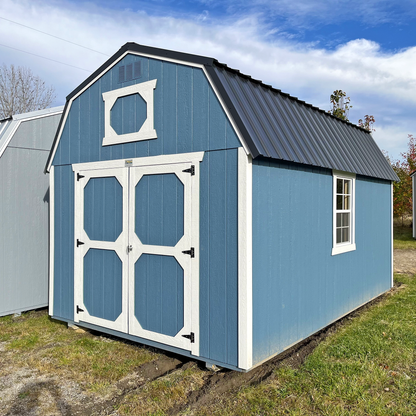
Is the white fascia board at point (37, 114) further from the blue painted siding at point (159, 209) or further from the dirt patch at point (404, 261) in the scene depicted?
the dirt patch at point (404, 261)

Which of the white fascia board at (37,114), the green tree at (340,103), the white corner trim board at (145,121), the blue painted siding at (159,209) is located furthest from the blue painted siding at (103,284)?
the green tree at (340,103)

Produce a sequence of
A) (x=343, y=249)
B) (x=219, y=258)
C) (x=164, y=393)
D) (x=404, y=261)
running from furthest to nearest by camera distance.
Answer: (x=404, y=261) → (x=343, y=249) → (x=219, y=258) → (x=164, y=393)

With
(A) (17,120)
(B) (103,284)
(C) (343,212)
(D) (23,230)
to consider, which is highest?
(A) (17,120)

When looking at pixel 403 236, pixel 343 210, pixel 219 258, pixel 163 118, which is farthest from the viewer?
pixel 403 236

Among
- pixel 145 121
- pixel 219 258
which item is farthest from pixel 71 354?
pixel 145 121

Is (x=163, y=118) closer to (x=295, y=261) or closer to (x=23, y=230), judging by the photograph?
(x=295, y=261)

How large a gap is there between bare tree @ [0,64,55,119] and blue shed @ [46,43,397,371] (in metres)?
16.7

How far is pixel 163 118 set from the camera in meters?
4.71

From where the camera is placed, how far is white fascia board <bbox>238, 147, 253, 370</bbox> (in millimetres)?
3961

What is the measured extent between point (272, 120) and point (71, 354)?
374 centimetres

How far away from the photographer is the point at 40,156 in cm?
699

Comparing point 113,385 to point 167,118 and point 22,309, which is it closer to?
point 167,118

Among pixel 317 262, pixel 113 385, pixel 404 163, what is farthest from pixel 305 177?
pixel 404 163

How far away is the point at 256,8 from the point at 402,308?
21.5 feet
